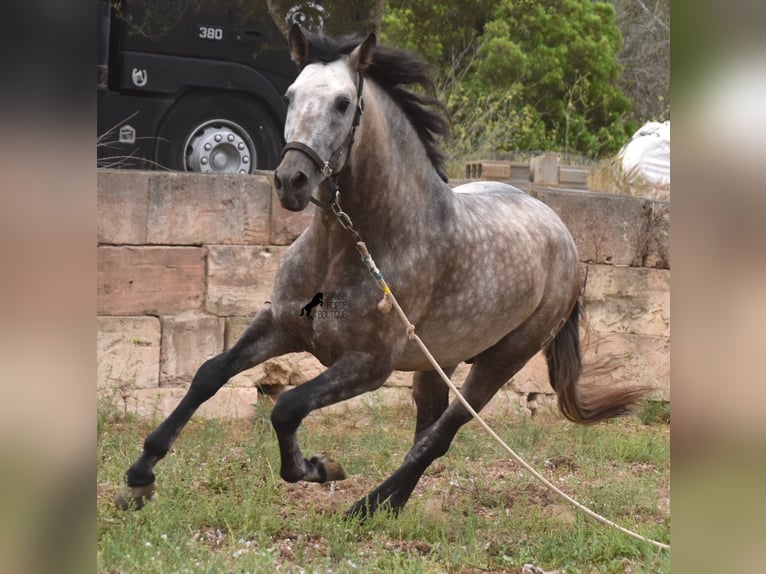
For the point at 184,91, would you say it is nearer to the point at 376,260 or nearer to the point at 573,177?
the point at 573,177

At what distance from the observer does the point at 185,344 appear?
5965 millimetres

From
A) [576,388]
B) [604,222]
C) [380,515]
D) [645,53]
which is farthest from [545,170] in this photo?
[645,53]

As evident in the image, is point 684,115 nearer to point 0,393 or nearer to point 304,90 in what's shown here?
point 0,393

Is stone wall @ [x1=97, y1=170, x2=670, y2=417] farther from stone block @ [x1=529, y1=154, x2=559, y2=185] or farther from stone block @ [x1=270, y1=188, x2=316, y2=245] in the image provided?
stone block @ [x1=529, y1=154, x2=559, y2=185]

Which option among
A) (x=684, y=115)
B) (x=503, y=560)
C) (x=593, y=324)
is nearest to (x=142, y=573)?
(x=503, y=560)

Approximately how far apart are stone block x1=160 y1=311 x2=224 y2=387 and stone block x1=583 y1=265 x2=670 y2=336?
2.64m

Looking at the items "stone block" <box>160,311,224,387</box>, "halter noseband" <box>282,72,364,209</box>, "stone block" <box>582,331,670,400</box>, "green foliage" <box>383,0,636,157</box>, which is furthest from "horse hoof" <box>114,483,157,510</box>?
"green foliage" <box>383,0,636,157</box>

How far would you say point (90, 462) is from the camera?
54.2 inches

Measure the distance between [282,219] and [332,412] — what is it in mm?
1285

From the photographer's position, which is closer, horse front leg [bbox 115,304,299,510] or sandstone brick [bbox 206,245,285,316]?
horse front leg [bbox 115,304,299,510]

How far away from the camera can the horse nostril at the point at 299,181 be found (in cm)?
310

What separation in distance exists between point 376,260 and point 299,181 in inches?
29.6

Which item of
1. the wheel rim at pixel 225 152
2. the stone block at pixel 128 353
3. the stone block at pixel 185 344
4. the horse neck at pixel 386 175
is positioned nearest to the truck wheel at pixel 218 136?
the wheel rim at pixel 225 152

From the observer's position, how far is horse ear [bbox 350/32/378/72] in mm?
3485
